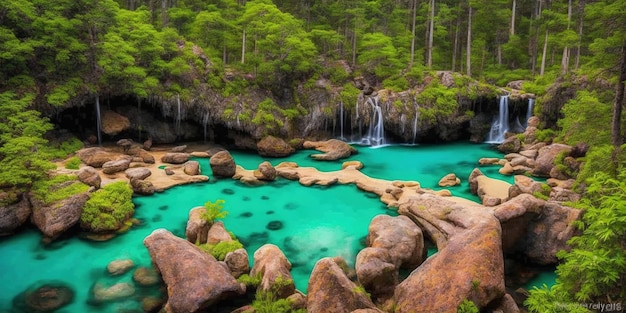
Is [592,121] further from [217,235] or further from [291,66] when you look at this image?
[291,66]

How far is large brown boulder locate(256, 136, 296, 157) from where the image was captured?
2727 cm

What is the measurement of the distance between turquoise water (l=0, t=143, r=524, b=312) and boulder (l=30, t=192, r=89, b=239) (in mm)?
456

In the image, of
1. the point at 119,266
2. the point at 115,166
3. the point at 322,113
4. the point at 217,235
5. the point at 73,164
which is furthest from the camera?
the point at 322,113

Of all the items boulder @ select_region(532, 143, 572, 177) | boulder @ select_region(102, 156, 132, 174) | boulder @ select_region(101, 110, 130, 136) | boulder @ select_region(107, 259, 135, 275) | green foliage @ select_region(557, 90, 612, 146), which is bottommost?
boulder @ select_region(107, 259, 135, 275)

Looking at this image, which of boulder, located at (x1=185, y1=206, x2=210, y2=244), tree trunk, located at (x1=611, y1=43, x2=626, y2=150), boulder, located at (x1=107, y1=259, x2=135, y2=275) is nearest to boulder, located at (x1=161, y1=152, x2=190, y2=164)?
boulder, located at (x1=185, y1=206, x2=210, y2=244)

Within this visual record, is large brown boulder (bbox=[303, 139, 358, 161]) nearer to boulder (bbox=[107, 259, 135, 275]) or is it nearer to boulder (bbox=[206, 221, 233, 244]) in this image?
boulder (bbox=[206, 221, 233, 244])

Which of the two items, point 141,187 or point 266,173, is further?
point 266,173

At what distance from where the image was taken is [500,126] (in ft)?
107

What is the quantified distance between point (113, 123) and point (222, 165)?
36.9 ft

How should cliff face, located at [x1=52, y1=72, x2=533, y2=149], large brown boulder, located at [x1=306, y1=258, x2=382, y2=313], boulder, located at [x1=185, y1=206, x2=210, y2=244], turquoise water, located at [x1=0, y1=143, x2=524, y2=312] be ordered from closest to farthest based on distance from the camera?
large brown boulder, located at [x1=306, y1=258, x2=382, y2=313] < turquoise water, located at [x1=0, y1=143, x2=524, y2=312] < boulder, located at [x1=185, y1=206, x2=210, y2=244] < cliff face, located at [x1=52, y1=72, x2=533, y2=149]

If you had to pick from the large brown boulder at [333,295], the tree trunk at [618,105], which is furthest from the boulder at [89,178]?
the tree trunk at [618,105]

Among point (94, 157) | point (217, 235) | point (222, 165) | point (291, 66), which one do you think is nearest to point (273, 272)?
point (217, 235)

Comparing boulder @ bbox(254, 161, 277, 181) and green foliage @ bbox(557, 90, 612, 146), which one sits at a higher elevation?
green foliage @ bbox(557, 90, 612, 146)

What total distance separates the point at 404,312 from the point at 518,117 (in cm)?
3026
